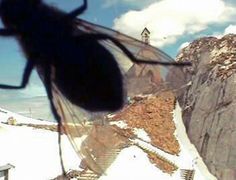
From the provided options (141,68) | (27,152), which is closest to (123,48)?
(141,68)

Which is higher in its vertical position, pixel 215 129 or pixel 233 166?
pixel 215 129

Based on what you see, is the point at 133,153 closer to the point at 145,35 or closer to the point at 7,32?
the point at 145,35

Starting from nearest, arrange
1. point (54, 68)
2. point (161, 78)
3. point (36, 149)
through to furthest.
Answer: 1. point (54, 68)
2. point (161, 78)
3. point (36, 149)

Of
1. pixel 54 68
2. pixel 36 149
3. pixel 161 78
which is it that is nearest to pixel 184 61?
pixel 161 78

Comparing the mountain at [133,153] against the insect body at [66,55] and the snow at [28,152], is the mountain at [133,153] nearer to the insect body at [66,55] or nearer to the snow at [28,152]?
the snow at [28,152]

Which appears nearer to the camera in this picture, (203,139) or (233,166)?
(203,139)

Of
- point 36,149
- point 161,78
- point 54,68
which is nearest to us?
point 54,68

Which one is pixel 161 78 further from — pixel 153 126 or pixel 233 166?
pixel 233 166

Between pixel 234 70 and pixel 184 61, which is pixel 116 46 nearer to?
pixel 184 61

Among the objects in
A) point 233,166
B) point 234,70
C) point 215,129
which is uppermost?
point 234,70

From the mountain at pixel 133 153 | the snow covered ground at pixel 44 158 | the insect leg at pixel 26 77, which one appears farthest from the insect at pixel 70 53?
the snow covered ground at pixel 44 158
